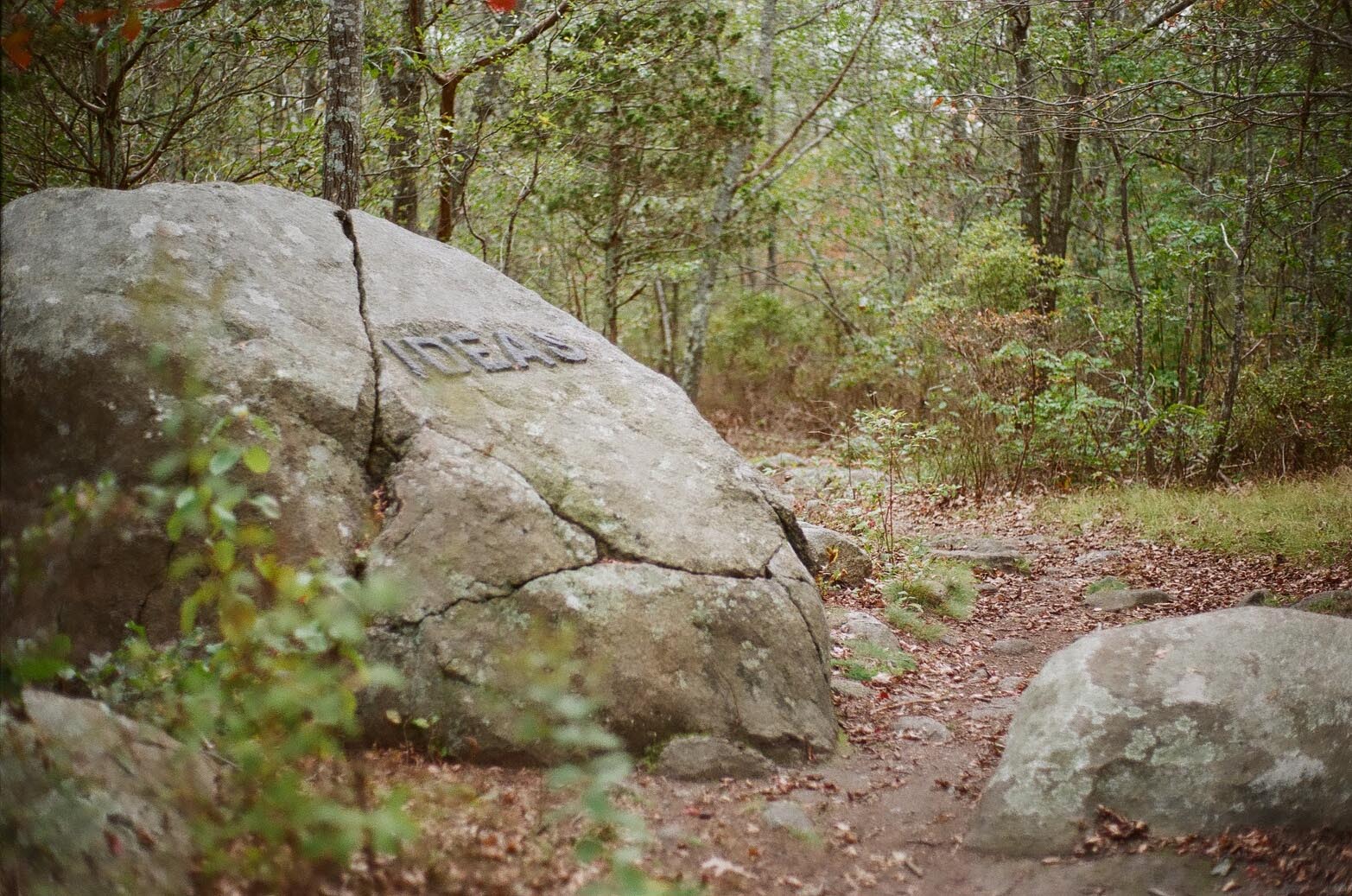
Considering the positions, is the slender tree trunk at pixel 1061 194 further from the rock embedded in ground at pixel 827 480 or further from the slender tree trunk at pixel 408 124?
the slender tree trunk at pixel 408 124

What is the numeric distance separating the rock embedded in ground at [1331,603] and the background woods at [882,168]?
337 centimetres

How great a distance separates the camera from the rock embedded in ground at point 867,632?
18.0ft

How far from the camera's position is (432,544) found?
12.3 ft

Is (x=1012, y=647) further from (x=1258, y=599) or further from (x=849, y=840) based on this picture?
(x=849, y=840)

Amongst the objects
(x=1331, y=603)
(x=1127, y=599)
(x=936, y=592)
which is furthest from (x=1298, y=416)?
(x=936, y=592)

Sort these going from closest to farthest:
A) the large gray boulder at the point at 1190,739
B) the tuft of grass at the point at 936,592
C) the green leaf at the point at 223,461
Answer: the green leaf at the point at 223,461 < the large gray boulder at the point at 1190,739 < the tuft of grass at the point at 936,592

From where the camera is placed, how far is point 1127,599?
21.1 ft

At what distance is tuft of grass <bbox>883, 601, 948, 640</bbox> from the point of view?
5.87m

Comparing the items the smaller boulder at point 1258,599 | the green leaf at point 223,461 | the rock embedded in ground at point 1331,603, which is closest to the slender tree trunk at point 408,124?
the green leaf at point 223,461

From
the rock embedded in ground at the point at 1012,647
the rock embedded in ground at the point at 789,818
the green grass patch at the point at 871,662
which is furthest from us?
the rock embedded in ground at the point at 1012,647

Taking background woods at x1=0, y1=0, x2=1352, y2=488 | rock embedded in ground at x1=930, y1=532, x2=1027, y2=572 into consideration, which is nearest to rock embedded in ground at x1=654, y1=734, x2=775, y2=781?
background woods at x1=0, y1=0, x2=1352, y2=488

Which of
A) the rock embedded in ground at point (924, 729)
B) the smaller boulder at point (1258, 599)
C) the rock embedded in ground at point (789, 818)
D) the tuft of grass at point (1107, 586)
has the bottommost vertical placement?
the rock embedded in ground at point (924, 729)

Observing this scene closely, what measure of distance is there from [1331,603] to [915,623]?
7.91ft

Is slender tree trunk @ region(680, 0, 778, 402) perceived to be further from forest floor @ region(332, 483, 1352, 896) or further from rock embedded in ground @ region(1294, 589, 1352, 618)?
forest floor @ region(332, 483, 1352, 896)
